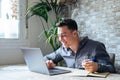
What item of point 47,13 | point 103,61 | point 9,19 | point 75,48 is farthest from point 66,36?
point 9,19

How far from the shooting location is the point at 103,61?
77.9 inches

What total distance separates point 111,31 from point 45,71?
54.8 inches

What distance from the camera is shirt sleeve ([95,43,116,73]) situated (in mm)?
1851

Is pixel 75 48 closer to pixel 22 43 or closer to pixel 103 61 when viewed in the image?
pixel 103 61

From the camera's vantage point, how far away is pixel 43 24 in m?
3.45

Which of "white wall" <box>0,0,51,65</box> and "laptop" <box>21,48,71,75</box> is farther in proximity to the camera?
"white wall" <box>0,0,51,65</box>

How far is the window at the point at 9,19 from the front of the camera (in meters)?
3.12

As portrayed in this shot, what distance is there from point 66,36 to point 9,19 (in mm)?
1263

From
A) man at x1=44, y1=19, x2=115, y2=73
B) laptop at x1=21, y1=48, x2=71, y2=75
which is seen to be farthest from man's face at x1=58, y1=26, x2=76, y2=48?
laptop at x1=21, y1=48, x2=71, y2=75

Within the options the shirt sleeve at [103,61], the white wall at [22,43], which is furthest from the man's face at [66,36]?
the white wall at [22,43]

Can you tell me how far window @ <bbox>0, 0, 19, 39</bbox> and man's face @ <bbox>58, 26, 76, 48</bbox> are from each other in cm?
118

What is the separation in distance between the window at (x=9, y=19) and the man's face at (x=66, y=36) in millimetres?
1177

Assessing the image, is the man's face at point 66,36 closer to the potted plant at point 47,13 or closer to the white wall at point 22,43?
the potted plant at point 47,13

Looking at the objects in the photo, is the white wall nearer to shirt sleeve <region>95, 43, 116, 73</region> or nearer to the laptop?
the laptop
